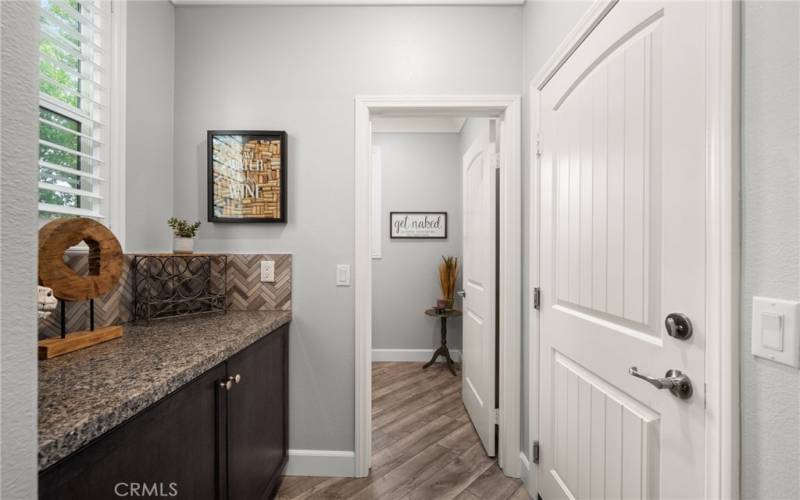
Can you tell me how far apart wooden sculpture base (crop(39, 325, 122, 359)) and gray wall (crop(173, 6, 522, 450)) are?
794 millimetres

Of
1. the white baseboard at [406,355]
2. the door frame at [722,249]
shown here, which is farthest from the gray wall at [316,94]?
the white baseboard at [406,355]

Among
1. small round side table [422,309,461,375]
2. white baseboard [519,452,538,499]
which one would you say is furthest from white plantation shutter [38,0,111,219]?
small round side table [422,309,461,375]

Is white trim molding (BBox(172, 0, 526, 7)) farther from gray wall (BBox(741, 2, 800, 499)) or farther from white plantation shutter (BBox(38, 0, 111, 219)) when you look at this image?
gray wall (BBox(741, 2, 800, 499))

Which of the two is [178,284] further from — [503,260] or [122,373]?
[503,260]

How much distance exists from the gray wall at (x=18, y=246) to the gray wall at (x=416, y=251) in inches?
134

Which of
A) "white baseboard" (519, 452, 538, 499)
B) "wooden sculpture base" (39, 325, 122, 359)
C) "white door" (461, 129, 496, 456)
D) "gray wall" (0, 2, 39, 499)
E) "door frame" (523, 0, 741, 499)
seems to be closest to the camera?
"gray wall" (0, 2, 39, 499)

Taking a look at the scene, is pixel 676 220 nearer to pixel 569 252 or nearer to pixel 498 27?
pixel 569 252

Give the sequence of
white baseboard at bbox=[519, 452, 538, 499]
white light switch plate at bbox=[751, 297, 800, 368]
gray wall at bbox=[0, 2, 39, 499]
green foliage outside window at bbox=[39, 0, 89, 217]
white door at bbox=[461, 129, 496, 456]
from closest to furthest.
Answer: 1. gray wall at bbox=[0, 2, 39, 499]
2. white light switch plate at bbox=[751, 297, 800, 368]
3. green foliage outside window at bbox=[39, 0, 89, 217]
4. white baseboard at bbox=[519, 452, 538, 499]
5. white door at bbox=[461, 129, 496, 456]

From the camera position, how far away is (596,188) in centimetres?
123

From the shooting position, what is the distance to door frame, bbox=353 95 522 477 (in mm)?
1940

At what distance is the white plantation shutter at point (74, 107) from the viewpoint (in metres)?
1.32

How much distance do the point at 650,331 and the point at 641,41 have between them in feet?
2.75

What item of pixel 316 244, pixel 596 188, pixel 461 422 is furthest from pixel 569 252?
pixel 461 422

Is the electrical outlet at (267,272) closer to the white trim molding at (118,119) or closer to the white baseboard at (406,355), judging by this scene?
the white trim molding at (118,119)
